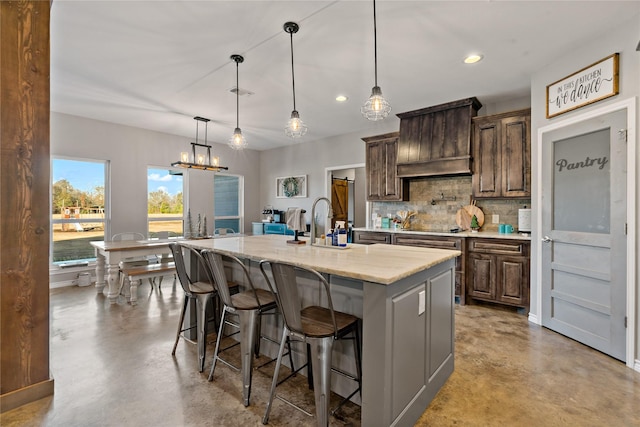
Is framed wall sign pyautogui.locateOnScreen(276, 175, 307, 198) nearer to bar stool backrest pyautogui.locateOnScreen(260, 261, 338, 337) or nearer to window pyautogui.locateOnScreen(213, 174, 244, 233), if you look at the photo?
window pyautogui.locateOnScreen(213, 174, 244, 233)

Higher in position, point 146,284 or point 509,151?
point 509,151

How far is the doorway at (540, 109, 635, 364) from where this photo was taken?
257 centimetres

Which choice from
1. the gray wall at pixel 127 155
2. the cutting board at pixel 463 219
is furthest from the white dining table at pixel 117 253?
the cutting board at pixel 463 219

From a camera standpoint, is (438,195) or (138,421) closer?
(138,421)

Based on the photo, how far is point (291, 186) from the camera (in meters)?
7.02

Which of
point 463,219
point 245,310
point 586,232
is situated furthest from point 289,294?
point 463,219

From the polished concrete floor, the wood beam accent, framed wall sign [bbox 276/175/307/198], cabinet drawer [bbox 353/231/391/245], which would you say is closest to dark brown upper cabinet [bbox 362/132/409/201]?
cabinet drawer [bbox 353/231/391/245]

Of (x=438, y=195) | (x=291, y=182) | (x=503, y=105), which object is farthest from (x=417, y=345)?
(x=291, y=182)

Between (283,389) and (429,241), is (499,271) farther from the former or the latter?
(283,389)

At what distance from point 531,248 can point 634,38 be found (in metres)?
2.08

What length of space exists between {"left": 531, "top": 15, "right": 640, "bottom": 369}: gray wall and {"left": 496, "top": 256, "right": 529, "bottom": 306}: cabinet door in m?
0.17

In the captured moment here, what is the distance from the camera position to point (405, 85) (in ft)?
12.3

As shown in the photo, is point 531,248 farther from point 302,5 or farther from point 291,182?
point 291,182

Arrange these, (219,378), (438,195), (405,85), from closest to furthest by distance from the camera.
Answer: (219,378) → (405,85) → (438,195)
